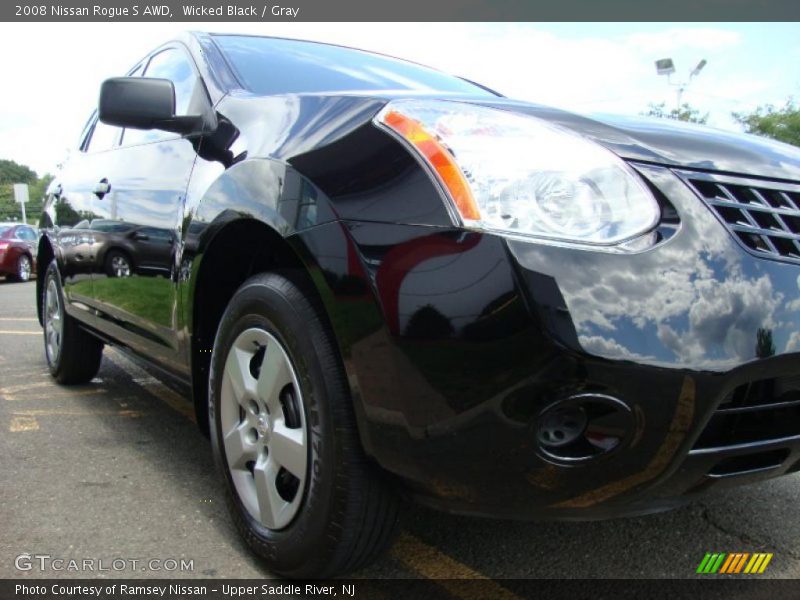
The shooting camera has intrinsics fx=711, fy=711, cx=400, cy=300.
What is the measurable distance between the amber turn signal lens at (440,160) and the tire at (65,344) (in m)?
3.02

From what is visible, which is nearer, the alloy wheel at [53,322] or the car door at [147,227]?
the car door at [147,227]

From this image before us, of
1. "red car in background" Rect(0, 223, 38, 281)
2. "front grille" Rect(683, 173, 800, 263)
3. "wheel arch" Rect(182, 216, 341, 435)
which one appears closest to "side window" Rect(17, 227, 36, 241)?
"red car in background" Rect(0, 223, 38, 281)

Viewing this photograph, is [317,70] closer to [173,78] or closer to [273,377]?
[173,78]

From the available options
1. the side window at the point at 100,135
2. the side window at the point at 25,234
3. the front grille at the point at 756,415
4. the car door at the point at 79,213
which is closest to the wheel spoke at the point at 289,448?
the front grille at the point at 756,415

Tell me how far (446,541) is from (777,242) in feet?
4.31

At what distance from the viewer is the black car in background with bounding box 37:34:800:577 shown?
138 cm

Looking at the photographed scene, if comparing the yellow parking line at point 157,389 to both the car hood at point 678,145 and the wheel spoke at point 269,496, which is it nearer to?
the wheel spoke at point 269,496

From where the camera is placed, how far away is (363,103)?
1.72 metres

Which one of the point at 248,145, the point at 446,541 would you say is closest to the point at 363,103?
the point at 248,145

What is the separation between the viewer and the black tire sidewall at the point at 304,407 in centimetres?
168

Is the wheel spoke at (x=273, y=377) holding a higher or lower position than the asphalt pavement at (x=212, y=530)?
higher

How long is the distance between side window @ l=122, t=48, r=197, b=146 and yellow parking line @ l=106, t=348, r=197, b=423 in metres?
1.25

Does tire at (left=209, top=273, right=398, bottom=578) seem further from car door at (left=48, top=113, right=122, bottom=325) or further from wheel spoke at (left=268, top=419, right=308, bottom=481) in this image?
car door at (left=48, top=113, right=122, bottom=325)

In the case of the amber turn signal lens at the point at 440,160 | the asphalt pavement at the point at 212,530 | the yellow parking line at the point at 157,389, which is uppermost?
the amber turn signal lens at the point at 440,160
